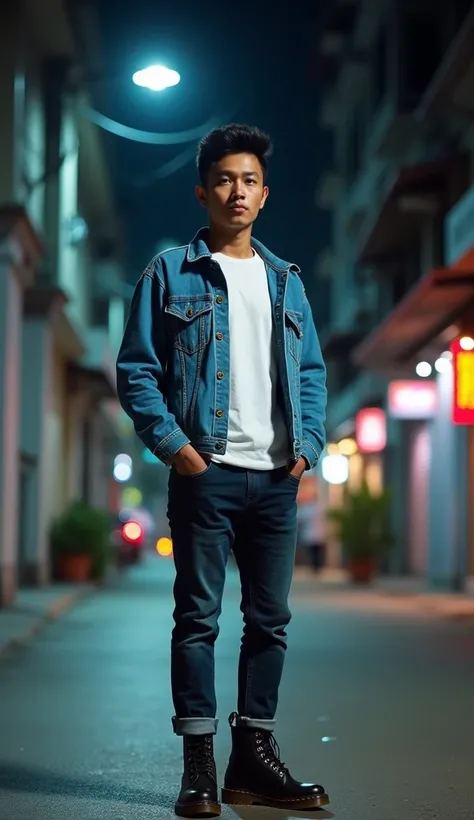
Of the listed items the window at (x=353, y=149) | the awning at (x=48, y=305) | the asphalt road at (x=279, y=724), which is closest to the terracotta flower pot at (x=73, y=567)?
the awning at (x=48, y=305)

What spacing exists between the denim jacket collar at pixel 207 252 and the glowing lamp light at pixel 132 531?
2948 centimetres

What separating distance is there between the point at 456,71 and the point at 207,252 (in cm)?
1571

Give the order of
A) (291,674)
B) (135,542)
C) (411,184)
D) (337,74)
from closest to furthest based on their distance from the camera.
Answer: (291,674), (411,184), (135,542), (337,74)

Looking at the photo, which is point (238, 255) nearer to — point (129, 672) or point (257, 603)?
point (257, 603)

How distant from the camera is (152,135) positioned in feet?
52.9

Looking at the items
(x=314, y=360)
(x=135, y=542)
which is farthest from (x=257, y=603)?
(x=135, y=542)

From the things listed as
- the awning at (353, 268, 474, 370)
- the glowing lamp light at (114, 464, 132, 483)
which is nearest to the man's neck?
the awning at (353, 268, 474, 370)

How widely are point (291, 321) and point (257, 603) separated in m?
0.93

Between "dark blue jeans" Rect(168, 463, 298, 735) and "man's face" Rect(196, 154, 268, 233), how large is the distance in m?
0.83

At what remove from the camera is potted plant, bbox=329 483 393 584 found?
88.7 ft

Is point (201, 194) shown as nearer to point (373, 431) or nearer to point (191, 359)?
point (191, 359)

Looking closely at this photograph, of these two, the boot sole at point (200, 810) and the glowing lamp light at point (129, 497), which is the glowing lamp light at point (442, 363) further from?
the glowing lamp light at point (129, 497)

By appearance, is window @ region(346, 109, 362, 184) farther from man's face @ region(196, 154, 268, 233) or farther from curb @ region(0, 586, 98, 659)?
man's face @ region(196, 154, 268, 233)

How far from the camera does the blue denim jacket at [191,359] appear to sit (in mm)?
4602
